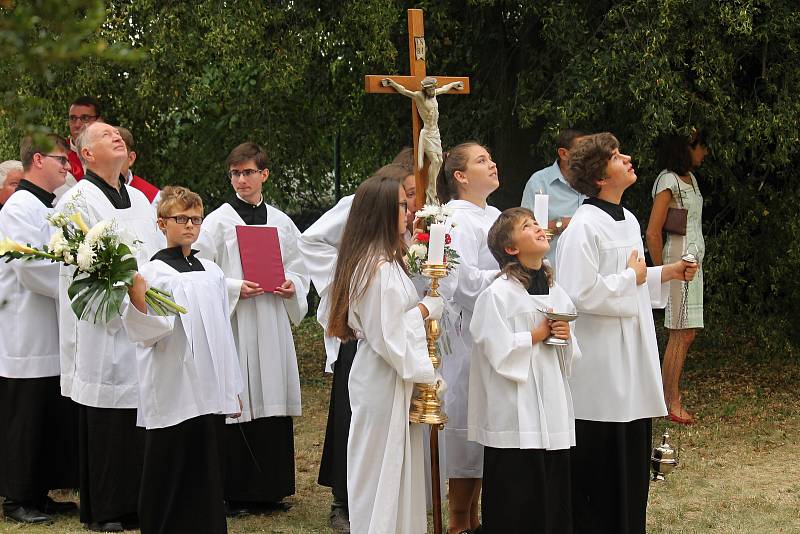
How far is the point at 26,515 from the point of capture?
6.64m

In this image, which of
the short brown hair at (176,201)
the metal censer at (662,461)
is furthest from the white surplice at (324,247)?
the metal censer at (662,461)

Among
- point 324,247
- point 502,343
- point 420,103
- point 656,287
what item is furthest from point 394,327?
point 656,287

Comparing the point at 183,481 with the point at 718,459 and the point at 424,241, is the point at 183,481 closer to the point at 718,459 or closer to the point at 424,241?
the point at 424,241

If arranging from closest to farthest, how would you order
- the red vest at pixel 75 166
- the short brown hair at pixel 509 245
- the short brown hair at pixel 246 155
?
the short brown hair at pixel 509 245
the short brown hair at pixel 246 155
the red vest at pixel 75 166

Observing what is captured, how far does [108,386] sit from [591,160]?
2904 mm

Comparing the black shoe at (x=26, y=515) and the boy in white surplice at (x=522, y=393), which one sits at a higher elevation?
the boy in white surplice at (x=522, y=393)

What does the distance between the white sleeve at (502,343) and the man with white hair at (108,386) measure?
6.87 feet

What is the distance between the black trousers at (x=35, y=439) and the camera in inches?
264

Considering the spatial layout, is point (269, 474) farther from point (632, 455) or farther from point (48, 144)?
point (48, 144)

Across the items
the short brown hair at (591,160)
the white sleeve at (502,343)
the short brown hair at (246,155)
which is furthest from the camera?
the short brown hair at (246,155)

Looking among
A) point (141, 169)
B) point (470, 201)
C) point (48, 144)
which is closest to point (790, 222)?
point (470, 201)

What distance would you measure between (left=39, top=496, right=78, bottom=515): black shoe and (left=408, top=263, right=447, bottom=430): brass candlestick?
8.77ft

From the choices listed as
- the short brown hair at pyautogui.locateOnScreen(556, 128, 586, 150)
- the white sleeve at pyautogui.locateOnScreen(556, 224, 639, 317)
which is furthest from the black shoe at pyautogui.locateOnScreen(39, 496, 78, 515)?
the short brown hair at pyautogui.locateOnScreen(556, 128, 586, 150)

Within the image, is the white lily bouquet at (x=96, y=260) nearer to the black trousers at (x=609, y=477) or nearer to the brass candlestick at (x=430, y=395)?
the brass candlestick at (x=430, y=395)
